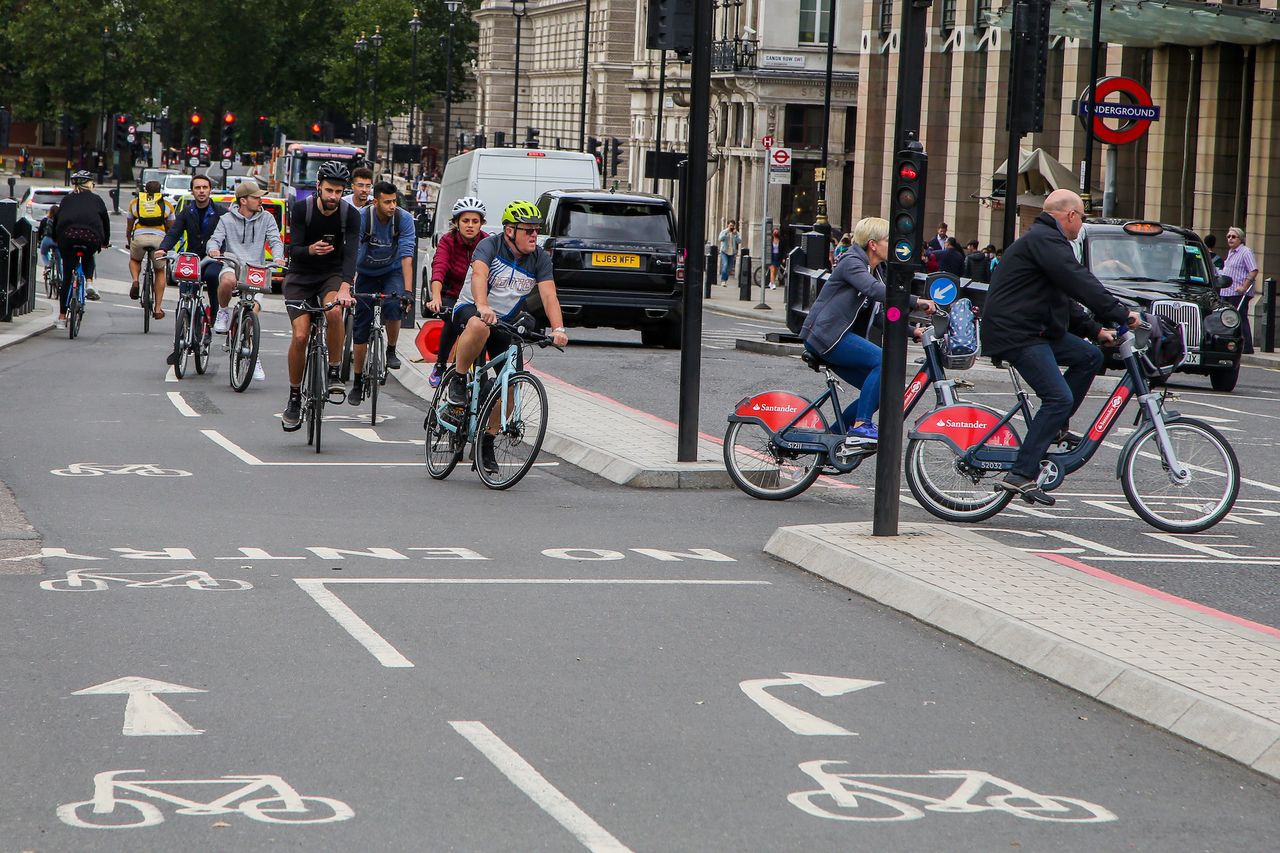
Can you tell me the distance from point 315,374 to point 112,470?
5.01 ft

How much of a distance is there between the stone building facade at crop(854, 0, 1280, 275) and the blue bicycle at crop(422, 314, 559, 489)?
76.3 feet

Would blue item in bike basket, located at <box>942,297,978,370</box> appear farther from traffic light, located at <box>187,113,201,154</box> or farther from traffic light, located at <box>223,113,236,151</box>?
traffic light, located at <box>223,113,236,151</box>

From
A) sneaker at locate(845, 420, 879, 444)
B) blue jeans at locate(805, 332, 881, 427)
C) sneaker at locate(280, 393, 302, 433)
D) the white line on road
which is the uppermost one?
blue jeans at locate(805, 332, 881, 427)

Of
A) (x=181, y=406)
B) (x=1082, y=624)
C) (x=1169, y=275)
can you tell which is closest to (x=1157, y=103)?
(x=1169, y=275)

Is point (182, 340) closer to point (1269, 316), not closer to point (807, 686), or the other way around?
point (807, 686)

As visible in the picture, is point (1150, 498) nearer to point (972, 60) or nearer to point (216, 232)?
point (216, 232)

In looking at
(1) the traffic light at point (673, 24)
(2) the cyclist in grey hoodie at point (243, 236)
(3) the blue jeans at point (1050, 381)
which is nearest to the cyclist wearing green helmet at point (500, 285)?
(1) the traffic light at point (673, 24)

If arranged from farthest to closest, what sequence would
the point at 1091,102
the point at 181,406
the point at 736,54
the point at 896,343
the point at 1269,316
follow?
1. the point at 736,54
2. the point at 1269,316
3. the point at 1091,102
4. the point at 181,406
5. the point at 896,343

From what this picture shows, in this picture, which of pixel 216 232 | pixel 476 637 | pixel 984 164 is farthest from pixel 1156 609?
pixel 984 164

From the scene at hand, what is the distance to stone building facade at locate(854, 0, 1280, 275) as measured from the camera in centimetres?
3612

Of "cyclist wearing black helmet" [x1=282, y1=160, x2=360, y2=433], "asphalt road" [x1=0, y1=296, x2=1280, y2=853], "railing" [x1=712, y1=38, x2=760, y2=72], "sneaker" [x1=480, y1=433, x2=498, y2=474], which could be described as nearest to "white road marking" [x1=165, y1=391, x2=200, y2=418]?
"cyclist wearing black helmet" [x1=282, y1=160, x2=360, y2=433]

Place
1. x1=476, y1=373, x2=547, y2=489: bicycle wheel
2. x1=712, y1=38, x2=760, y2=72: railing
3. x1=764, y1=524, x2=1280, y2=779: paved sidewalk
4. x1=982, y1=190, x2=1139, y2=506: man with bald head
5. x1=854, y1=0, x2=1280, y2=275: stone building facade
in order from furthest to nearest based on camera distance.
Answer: x1=712, y1=38, x2=760, y2=72: railing, x1=854, y1=0, x2=1280, y2=275: stone building facade, x1=476, y1=373, x2=547, y2=489: bicycle wheel, x1=982, y1=190, x2=1139, y2=506: man with bald head, x1=764, y1=524, x2=1280, y2=779: paved sidewalk

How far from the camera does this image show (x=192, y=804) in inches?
208

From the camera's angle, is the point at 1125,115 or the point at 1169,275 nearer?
the point at 1169,275
